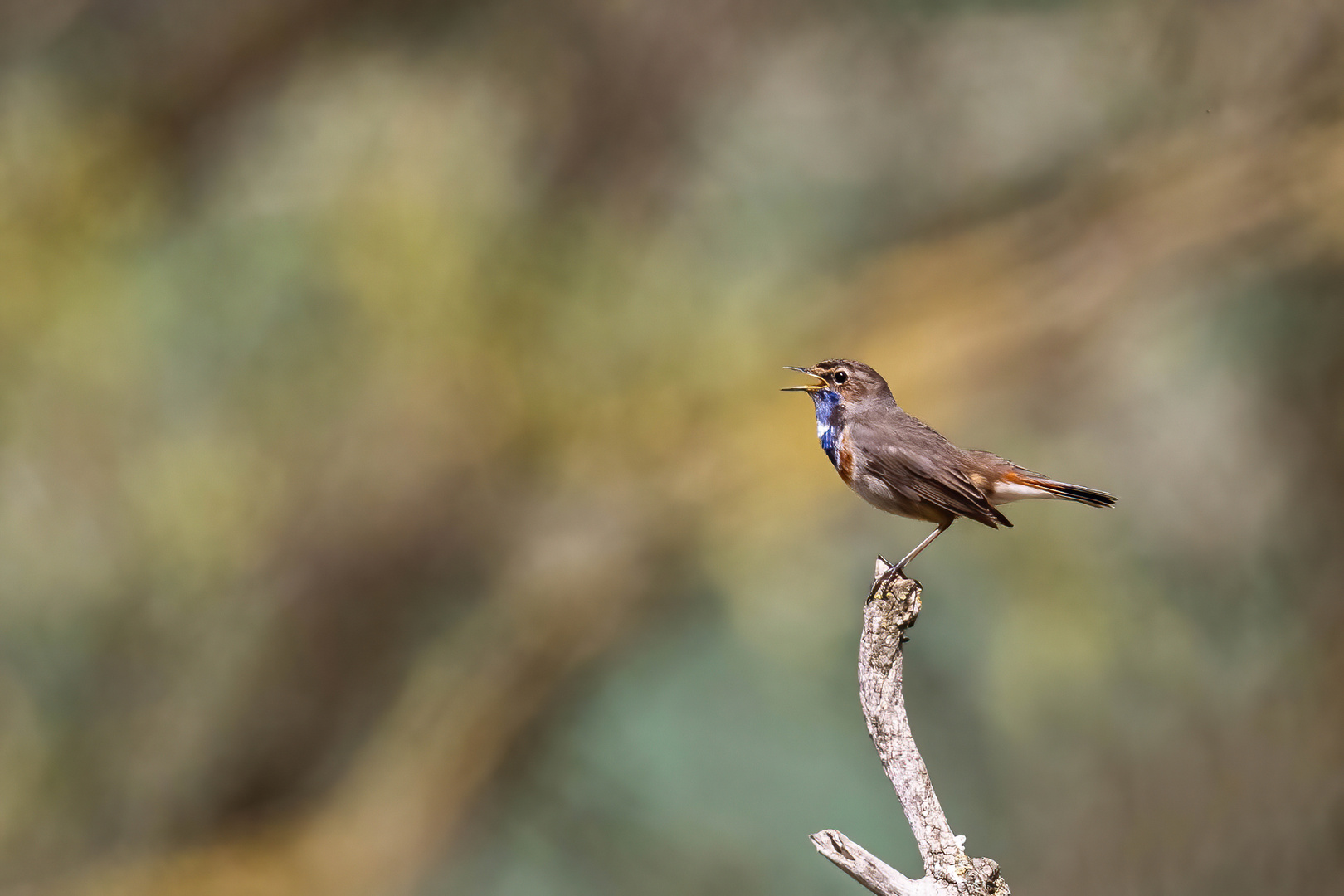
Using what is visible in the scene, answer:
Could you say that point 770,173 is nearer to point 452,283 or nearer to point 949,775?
point 452,283

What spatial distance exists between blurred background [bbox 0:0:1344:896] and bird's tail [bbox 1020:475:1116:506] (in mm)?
4089

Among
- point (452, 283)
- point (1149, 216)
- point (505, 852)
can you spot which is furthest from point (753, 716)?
point (1149, 216)

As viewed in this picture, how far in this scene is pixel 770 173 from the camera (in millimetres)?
9711

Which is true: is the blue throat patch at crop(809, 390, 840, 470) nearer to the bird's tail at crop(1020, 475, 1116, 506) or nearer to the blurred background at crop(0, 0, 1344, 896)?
the bird's tail at crop(1020, 475, 1116, 506)

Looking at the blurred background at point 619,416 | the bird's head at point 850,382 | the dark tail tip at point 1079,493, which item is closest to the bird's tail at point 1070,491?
the dark tail tip at point 1079,493

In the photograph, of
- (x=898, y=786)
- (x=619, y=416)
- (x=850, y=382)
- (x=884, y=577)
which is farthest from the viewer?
(x=619, y=416)

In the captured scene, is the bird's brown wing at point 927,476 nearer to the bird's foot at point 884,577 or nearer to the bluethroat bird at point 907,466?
the bluethroat bird at point 907,466

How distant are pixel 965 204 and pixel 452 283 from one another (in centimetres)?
409

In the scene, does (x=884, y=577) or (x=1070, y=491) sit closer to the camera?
(x=884, y=577)

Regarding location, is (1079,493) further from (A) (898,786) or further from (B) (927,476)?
(A) (898,786)

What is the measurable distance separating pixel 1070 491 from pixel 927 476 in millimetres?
520

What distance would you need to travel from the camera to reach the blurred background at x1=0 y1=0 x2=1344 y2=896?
858 centimetres

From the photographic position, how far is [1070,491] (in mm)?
4480

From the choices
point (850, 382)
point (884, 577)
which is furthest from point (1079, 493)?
point (850, 382)
